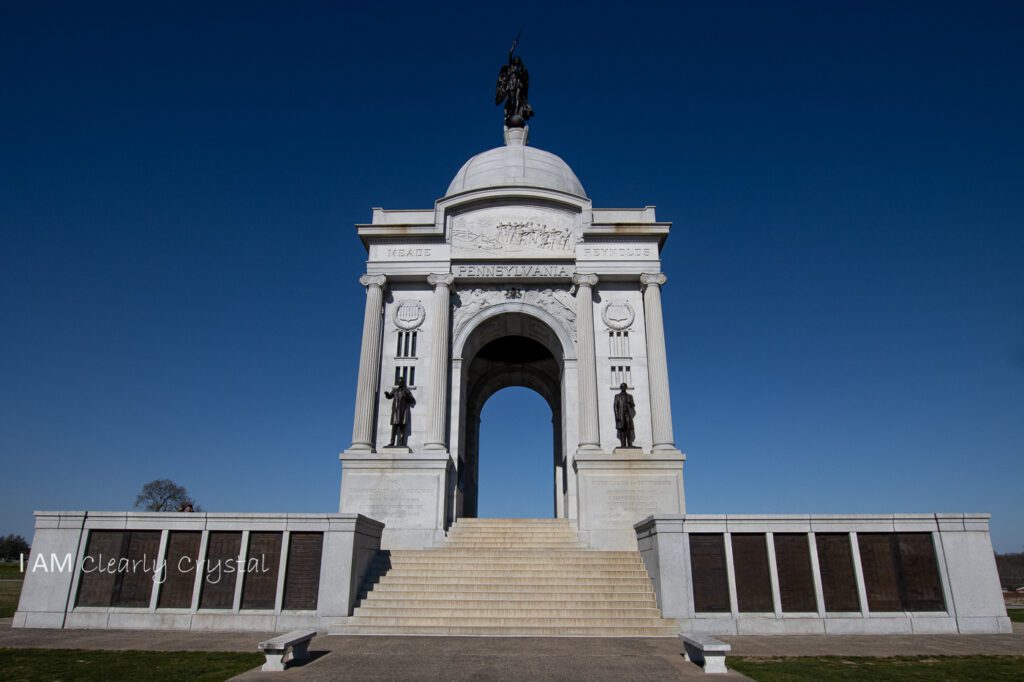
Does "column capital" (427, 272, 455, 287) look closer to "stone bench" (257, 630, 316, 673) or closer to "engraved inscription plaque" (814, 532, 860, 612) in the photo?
"engraved inscription plaque" (814, 532, 860, 612)

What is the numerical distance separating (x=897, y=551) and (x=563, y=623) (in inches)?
329

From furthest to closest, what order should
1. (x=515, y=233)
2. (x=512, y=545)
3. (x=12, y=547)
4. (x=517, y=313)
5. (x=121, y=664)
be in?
(x=12, y=547) → (x=515, y=233) → (x=517, y=313) → (x=512, y=545) → (x=121, y=664)

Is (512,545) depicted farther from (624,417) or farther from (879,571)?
(879,571)

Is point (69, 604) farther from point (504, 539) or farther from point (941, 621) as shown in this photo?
point (941, 621)

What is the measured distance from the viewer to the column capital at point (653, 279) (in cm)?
2566

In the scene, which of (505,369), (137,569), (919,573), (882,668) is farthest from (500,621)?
(505,369)

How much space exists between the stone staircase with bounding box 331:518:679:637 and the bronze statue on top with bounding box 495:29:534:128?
82.0ft

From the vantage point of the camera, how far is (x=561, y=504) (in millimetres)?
27375

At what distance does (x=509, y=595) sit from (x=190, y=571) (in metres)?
7.89

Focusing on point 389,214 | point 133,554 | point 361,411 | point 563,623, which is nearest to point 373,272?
point 389,214

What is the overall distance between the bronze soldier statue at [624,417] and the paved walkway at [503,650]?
10.1 metres

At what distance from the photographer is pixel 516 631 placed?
13836 mm

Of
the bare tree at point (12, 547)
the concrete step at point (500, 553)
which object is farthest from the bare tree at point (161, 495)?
the concrete step at point (500, 553)

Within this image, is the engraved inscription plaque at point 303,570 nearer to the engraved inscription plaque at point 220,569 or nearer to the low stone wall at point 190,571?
the low stone wall at point 190,571
